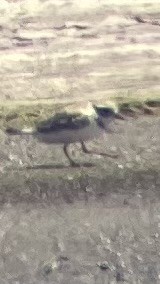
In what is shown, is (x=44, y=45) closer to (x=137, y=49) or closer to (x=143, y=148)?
(x=137, y=49)

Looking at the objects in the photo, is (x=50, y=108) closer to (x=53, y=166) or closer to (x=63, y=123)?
(x=63, y=123)

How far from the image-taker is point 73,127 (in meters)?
1.61

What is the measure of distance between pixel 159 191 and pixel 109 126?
0.68 feet

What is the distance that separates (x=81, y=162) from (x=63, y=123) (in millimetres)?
120

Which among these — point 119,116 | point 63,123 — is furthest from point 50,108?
point 119,116

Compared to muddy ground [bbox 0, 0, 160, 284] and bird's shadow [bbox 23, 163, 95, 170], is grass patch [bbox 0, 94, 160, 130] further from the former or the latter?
bird's shadow [bbox 23, 163, 95, 170]

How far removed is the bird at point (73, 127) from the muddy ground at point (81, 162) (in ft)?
0.07

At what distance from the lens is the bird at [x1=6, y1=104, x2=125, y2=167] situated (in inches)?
62.6

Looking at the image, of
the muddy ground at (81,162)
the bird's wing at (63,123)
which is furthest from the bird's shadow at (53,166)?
the bird's wing at (63,123)

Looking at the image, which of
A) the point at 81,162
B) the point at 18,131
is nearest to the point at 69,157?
the point at 81,162

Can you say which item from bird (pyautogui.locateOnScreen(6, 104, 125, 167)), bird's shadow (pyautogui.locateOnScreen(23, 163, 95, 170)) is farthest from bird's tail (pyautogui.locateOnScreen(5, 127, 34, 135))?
bird's shadow (pyautogui.locateOnScreen(23, 163, 95, 170))

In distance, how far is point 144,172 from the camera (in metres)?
1.51

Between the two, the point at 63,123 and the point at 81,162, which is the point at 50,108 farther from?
the point at 81,162

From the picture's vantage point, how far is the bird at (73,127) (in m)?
1.59
